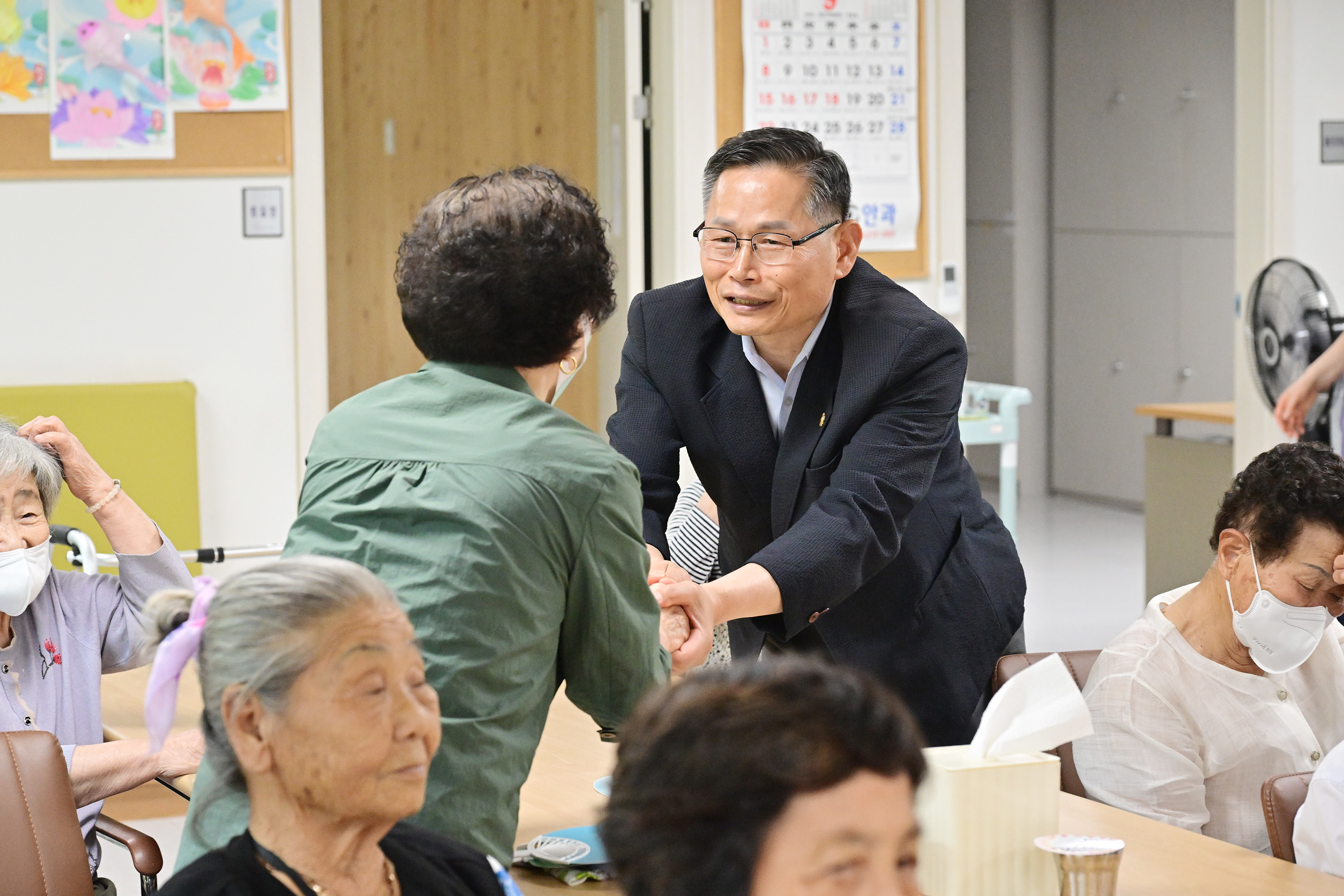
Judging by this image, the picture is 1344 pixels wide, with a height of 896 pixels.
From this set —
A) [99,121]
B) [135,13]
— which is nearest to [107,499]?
[99,121]

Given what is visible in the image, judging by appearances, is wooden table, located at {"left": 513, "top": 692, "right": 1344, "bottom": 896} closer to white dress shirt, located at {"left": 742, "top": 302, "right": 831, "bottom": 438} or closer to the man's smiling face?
white dress shirt, located at {"left": 742, "top": 302, "right": 831, "bottom": 438}

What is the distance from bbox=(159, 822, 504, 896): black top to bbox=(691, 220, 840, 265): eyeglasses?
100 centimetres

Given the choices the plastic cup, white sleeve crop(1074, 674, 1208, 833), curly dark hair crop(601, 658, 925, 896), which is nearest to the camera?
curly dark hair crop(601, 658, 925, 896)

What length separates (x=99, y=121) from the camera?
15.7 feet

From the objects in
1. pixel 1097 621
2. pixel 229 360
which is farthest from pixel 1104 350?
pixel 229 360

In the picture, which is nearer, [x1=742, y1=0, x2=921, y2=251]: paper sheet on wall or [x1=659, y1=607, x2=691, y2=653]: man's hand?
[x1=659, y1=607, x2=691, y2=653]: man's hand

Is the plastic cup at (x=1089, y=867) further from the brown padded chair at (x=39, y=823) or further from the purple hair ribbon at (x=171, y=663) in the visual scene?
the brown padded chair at (x=39, y=823)

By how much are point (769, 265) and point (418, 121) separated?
493cm

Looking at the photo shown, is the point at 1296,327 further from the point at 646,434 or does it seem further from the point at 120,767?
the point at 120,767

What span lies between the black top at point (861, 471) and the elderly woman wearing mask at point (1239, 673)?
22cm

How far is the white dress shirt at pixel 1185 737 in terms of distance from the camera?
87.4 inches

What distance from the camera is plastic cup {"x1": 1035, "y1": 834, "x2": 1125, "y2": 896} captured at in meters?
1.69

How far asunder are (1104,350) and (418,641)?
8015 millimetres

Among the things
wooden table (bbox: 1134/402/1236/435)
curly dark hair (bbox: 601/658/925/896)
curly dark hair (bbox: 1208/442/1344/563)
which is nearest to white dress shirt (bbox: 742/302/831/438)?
curly dark hair (bbox: 1208/442/1344/563)
